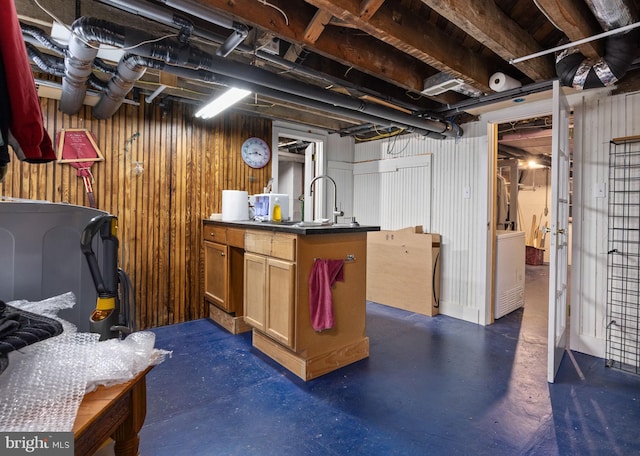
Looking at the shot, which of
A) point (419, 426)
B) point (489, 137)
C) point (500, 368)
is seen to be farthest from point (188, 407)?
point (489, 137)

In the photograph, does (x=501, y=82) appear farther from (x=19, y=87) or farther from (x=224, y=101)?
(x=19, y=87)

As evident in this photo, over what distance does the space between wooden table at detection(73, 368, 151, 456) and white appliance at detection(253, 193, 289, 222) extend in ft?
7.48

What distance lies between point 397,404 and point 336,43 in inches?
97.8

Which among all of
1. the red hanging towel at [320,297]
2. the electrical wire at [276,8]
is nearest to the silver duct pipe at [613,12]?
the electrical wire at [276,8]

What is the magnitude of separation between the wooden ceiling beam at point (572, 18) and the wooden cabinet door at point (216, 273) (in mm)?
3053

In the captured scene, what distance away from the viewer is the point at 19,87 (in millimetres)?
897

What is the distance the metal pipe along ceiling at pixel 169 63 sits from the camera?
1854 millimetres

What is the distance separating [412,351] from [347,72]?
8.37ft

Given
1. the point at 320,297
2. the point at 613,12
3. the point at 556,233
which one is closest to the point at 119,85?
the point at 320,297

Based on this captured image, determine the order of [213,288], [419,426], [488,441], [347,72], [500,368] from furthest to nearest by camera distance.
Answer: [213,288], [347,72], [500,368], [419,426], [488,441]

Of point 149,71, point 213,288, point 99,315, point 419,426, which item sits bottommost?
point 419,426

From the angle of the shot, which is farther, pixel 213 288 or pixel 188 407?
pixel 213 288

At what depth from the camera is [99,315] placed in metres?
Result: 1.28

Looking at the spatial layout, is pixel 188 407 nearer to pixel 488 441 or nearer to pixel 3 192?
pixel 488 441
